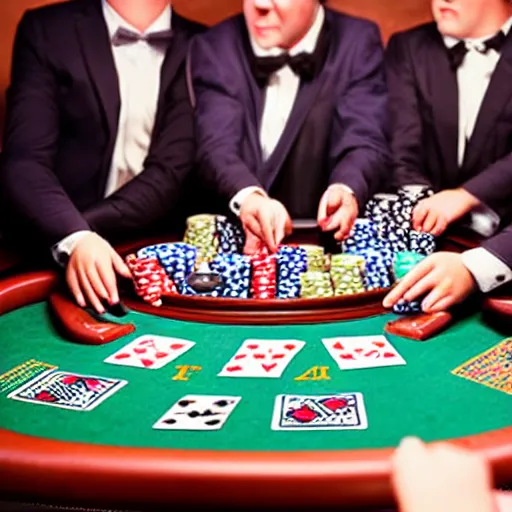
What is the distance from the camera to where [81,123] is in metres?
2.73

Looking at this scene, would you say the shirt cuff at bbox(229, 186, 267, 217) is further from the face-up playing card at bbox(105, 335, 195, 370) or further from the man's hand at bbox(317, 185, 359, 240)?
the face-up playing card at bbox(105, 335, 195, 370)

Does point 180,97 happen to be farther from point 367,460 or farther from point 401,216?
point 367,460

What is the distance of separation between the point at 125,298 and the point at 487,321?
971mm

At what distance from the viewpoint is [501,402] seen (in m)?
1.65

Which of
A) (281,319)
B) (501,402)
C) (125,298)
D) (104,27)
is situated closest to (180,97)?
(104,27)

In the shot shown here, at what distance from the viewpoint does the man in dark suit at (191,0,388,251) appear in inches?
107

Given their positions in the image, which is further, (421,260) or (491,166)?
(491,166)

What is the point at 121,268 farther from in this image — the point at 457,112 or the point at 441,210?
the point at 457,112

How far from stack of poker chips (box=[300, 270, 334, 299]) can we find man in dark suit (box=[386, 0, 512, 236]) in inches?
19.8

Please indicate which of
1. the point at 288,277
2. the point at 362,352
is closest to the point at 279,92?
the point at 288,277

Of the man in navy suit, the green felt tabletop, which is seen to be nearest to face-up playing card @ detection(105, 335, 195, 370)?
the green felt tabletop

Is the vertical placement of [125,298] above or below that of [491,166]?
below

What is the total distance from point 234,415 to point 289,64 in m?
1.45

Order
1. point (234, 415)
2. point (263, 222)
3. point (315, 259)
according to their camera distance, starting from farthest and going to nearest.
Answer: point (263, 222) → point (315, 259) → point (234, 415)
